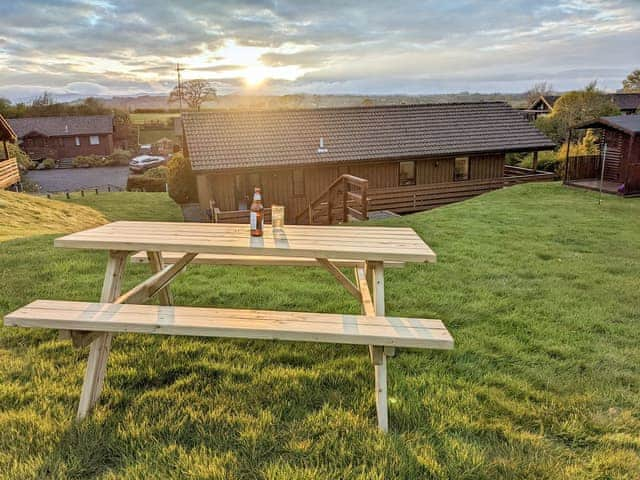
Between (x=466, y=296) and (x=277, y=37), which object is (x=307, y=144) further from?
(x=466, y=296)

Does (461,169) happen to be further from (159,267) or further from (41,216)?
(159,267)

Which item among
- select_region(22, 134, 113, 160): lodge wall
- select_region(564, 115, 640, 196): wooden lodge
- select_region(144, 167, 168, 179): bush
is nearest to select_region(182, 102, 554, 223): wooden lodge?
select_region(564, 115, 640, 196): wooden lodge

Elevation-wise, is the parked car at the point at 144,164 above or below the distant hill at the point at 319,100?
below

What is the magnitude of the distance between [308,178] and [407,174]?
403 cm

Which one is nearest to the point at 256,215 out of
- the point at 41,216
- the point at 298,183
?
the point at 298,183

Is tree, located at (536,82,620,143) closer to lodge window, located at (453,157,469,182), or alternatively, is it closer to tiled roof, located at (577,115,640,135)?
lodge window, located at (453,157,469,182)

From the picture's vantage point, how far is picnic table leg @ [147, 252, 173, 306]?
4.04 metres

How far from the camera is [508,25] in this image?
21766 mm

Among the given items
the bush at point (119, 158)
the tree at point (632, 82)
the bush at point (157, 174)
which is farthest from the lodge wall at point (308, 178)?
the tree at point (632, 82)

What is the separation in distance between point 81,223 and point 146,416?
43.0 ft

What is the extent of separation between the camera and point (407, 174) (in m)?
16.8

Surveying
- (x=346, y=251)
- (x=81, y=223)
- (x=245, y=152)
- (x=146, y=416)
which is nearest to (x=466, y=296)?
(x=346, y=251)

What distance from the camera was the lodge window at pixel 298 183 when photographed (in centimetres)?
1564

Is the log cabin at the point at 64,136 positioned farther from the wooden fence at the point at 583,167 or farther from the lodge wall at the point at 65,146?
the wooden fence at the point at 583,167
